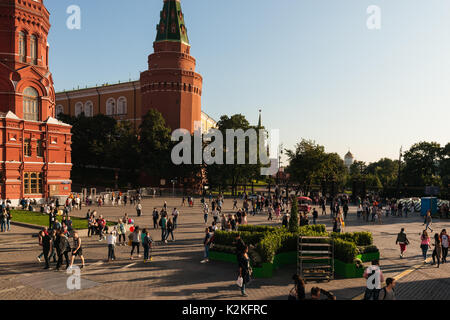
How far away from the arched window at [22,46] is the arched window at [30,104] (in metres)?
3.62

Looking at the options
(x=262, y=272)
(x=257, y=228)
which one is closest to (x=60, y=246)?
(x=262, y=272)

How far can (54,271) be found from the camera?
43.6 ft

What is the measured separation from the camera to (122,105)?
74.9 m

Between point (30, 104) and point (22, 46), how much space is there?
6703 millimetres

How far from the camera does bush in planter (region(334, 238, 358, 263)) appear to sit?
42.2ft

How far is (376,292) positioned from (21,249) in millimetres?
15686

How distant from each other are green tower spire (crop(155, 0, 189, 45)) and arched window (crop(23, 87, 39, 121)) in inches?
997

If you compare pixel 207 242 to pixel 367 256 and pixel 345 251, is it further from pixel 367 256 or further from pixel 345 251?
pixel 367 256

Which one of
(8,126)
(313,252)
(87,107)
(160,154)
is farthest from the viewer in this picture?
(87,107)

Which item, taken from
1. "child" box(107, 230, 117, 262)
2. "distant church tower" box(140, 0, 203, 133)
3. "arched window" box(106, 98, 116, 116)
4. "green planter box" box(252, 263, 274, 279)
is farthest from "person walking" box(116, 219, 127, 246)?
"arched window" box(106, 98, 116, 116)

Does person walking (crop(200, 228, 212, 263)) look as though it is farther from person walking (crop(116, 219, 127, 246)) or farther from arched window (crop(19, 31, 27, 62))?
arched window (crop(19, 31, 27, 62))

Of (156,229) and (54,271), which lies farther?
(156,229)
